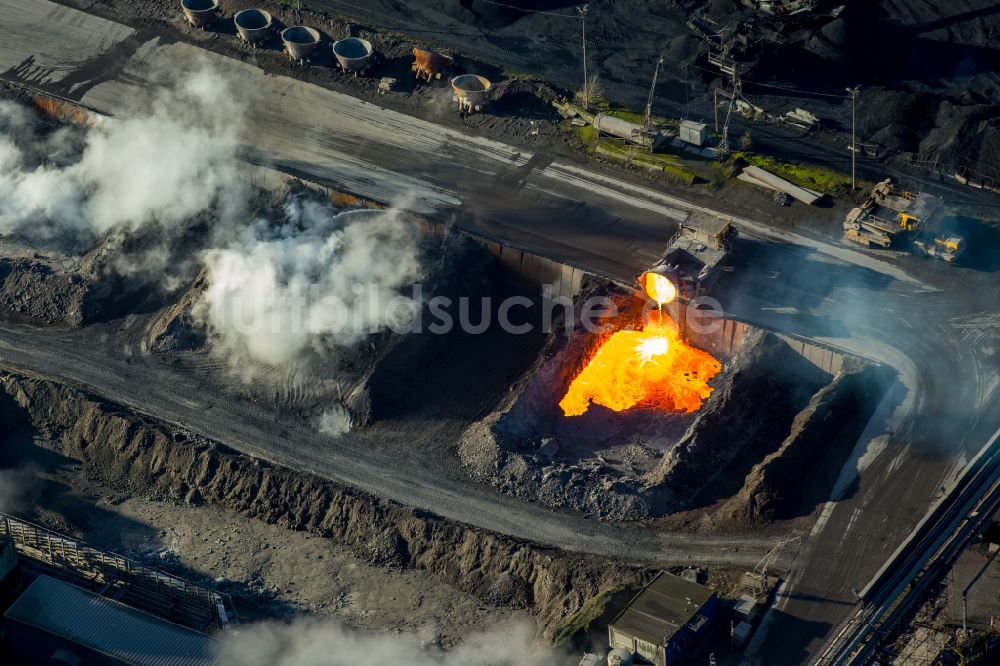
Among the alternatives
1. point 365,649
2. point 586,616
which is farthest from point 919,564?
point 365,649

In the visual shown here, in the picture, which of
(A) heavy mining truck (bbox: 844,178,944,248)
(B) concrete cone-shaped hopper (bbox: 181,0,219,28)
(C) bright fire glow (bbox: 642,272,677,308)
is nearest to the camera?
(C) bright fire glow (bbox: 642,272,677,308)

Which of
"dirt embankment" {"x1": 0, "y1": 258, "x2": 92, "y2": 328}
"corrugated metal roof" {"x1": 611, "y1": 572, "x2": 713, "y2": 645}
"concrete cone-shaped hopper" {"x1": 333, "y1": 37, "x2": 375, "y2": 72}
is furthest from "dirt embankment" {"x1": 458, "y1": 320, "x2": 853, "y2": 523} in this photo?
"concrete cone-shaped hopper" {"x1": 333, "y1": 37, "x2": 375, "y2": 72}

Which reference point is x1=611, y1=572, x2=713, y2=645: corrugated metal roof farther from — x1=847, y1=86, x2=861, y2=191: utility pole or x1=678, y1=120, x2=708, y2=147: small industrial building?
x1=678, y1=120, x2=708, y2=147: small industrial building

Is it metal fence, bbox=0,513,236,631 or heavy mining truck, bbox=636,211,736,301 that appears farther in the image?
heavy mining truck, bbox=636,211,736,301

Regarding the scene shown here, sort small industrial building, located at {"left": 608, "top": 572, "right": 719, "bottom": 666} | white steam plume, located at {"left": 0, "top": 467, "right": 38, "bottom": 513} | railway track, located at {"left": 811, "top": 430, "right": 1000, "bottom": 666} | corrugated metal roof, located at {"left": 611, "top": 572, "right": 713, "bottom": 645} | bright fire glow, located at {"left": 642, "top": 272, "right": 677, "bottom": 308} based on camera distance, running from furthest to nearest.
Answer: bright fire glow, located at {"left": 642, "top": 272, "right": 677, "bottom": 308}
white steam plume, located at {"left": 0, "top": 467, "right": 38, "bottom": 513}
corrugated metal roof, located at {"left": 611, "top": 572, "right": 713, "bottom": 645}
small industrial building, located at {"left": 608, "top": 572, "right": 719, "bottom": 666}
railway track, located at {"left": 811, "top": 430, "right": 1000, "bottom": 666}

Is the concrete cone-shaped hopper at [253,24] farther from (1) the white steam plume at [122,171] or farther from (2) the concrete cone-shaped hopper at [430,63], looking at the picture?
(2) the concrete cone-shaped hopper at [430,63]

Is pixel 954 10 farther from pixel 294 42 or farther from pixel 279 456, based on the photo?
pixel 279 456
